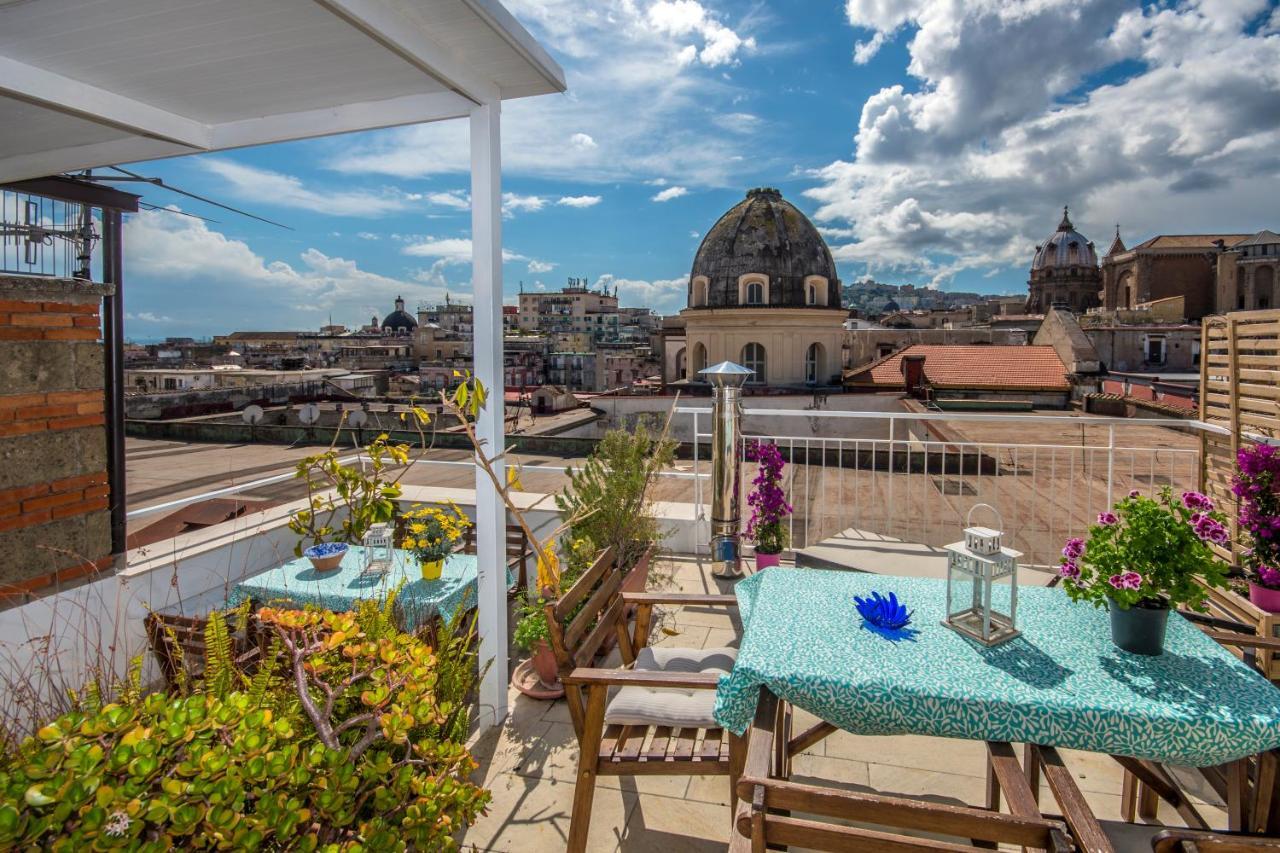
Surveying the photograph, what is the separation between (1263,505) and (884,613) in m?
1.74

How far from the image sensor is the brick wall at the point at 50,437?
9.30 ft

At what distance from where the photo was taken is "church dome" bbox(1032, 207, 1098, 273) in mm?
62031

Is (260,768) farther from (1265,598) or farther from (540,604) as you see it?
(1265,598)

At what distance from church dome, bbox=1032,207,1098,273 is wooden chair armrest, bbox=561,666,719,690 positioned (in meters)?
72.5

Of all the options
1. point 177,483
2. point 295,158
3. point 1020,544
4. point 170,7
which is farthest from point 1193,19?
point 177,483

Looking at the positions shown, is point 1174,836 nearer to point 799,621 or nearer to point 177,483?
point 799,621

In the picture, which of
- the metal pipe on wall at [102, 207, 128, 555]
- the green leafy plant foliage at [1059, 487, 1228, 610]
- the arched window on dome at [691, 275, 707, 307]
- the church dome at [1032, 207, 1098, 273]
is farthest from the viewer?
the church dome at [1032, 207, 1098, 273]

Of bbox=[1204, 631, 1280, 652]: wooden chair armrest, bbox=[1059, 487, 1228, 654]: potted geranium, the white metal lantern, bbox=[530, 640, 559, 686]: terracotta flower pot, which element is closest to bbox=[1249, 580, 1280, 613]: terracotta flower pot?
bbox=[1204, 631, 1280, 652]: wooden chair armrest

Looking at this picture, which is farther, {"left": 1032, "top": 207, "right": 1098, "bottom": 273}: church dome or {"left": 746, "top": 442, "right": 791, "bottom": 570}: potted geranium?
{"left": 1032, "top": 207, "right": 1098, "bottom": 273}: church dome

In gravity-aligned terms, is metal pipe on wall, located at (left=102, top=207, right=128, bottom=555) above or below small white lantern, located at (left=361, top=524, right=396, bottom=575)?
above

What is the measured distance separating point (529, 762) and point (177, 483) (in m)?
6.79

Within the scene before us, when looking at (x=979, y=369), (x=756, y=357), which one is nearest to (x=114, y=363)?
(x=756, y=357)

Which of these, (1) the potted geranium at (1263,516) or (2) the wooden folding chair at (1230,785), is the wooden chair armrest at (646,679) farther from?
(1) the potted geranium at (1263,516)

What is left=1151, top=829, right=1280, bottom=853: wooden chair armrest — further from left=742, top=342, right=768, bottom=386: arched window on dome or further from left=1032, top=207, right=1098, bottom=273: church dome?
left=1032, top=207, right=1098, bottom=273: church dome
